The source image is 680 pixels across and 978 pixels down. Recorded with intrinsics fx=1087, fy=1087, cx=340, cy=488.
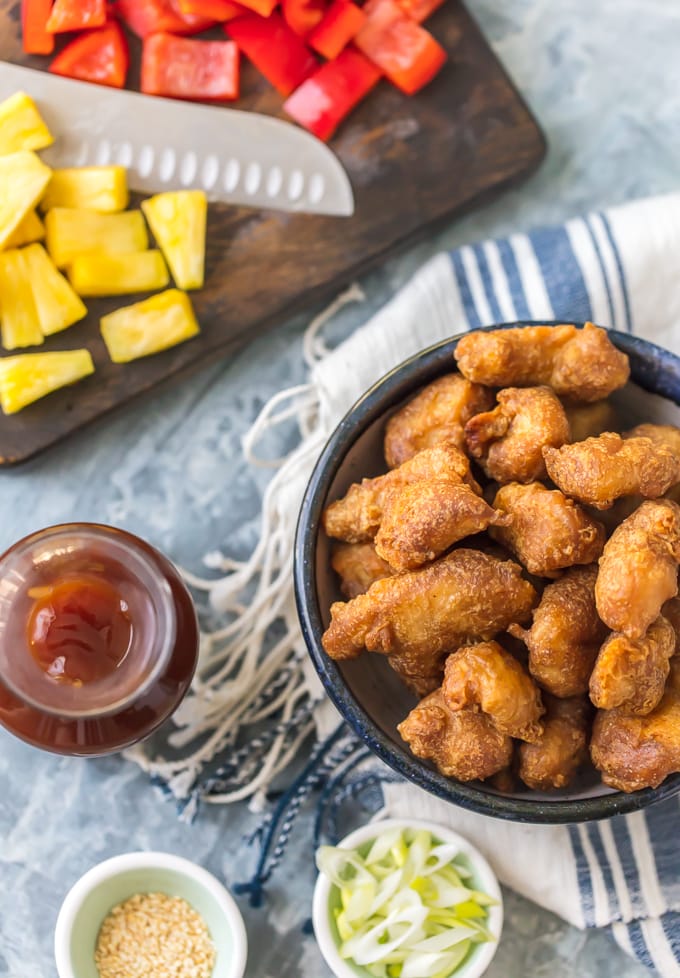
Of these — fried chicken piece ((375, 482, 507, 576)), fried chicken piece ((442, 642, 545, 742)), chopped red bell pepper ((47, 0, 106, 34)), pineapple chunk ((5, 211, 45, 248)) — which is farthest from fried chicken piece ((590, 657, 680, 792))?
chopped red bell pepper ((47, 0, 106, 34))

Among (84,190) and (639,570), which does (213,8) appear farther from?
(639,570)

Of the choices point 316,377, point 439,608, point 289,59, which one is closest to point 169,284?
point 316,377

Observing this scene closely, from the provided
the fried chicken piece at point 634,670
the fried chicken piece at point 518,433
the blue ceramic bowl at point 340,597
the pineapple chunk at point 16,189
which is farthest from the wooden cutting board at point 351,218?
the fried chicken piece at point 634,670

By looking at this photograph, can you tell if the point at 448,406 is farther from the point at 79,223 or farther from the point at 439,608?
the point at 79,223

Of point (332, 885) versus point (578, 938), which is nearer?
point (332, 885)

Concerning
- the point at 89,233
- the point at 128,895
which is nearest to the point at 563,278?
the point at 89,233

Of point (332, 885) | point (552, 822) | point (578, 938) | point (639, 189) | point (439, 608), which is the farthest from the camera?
point (639, 189)

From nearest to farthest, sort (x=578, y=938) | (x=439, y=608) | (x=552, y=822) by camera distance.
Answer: (x=439, y=608) < (x=552, y=822) < (x=578, y=938)
